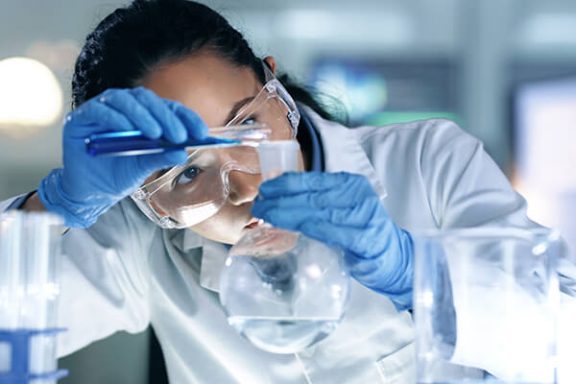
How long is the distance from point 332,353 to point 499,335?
0.80 meters

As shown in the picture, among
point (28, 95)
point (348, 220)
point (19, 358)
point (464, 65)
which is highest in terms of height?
point (464, 65)

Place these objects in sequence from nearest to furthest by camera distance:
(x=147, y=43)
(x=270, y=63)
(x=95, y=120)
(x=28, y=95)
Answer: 1. (x=95, y=120)
2. (x=147, y=43)
3. (x=270, y=63)
4. (x=28, y=95)

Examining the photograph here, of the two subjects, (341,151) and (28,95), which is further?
(28,95)

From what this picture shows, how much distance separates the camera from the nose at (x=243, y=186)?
5.61ft

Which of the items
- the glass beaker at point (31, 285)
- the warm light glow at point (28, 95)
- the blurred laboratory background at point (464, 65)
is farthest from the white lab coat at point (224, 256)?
the blurred laboratory background at point (464, 65)

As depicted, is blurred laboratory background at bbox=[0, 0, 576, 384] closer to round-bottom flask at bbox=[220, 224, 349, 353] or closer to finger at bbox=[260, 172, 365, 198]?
finger at bbox=[260, 172, 365, 198]

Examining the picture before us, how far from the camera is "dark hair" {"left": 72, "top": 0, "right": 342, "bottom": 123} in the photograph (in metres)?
1.79

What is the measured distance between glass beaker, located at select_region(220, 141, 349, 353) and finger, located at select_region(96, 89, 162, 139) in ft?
0.64

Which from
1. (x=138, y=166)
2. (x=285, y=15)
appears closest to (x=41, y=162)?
(x=285, y=15)

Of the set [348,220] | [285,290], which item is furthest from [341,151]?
[285,290]

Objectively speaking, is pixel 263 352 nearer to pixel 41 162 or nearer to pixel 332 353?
pixel 332 353

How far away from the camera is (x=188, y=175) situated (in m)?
1.77

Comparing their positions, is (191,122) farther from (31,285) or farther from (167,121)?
(31,285)

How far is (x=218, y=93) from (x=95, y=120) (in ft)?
0.82
